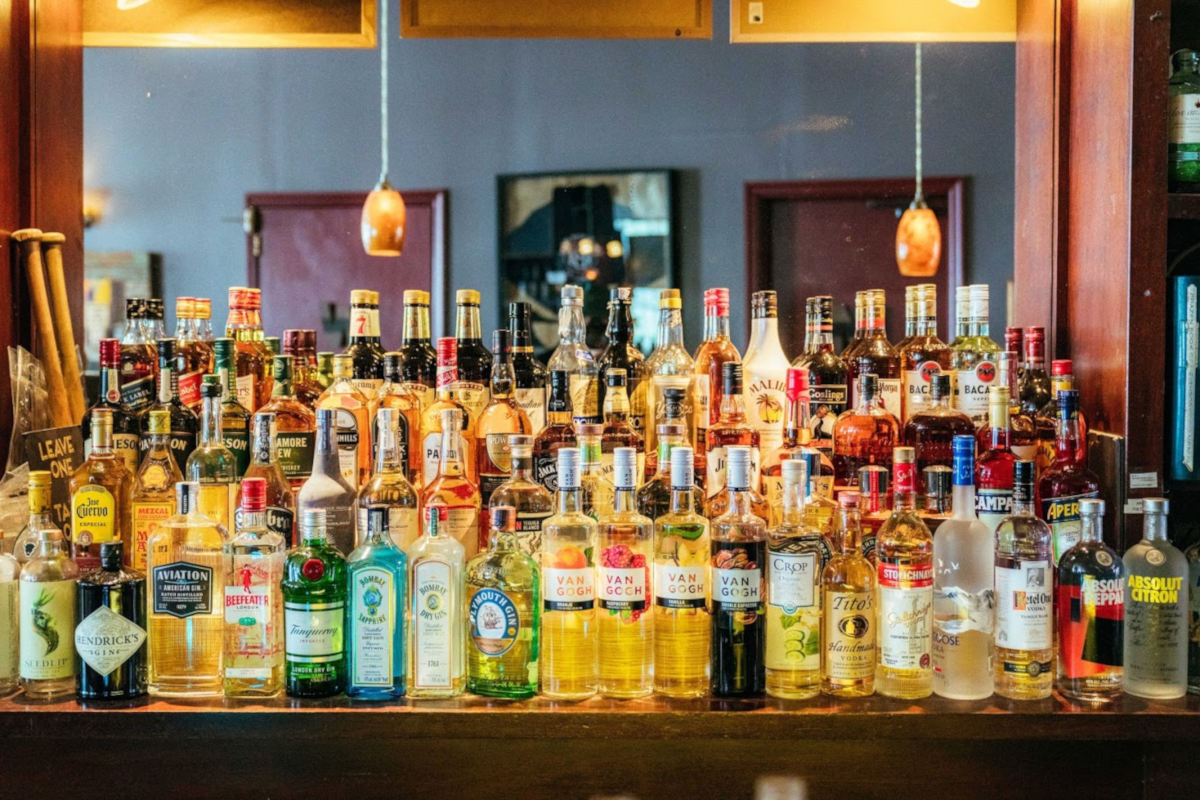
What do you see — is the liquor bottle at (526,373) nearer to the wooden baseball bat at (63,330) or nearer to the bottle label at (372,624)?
the bottle label at (372,624)

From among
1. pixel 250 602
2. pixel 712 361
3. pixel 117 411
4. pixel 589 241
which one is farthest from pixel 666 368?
pixel 589 241

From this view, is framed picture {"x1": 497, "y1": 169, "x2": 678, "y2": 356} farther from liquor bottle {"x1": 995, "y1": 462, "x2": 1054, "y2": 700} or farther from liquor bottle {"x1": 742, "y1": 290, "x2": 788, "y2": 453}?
liquor bottle {"x1": 995, "y1": 462, "x2": 1054, "y2": 700}

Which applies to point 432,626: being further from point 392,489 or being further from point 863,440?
point 863,440

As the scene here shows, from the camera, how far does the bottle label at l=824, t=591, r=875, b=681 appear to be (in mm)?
1260

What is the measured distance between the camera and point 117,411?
142 centimetres

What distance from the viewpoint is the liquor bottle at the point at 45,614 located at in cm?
126

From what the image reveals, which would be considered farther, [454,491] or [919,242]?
[919,242]

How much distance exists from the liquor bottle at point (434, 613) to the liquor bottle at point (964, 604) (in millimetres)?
601

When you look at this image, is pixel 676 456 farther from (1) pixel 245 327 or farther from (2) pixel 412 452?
(1) pixel 245 327

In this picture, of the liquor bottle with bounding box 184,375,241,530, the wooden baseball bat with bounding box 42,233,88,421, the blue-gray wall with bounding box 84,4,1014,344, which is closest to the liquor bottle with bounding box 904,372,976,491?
the liquor bottle with bounding box 184,375,241,530

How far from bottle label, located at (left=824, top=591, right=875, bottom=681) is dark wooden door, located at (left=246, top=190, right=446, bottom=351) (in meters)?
3.00

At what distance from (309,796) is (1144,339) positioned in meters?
1.30

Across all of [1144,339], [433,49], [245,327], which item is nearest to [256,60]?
[433,49]

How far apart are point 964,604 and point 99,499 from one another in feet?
3.65
